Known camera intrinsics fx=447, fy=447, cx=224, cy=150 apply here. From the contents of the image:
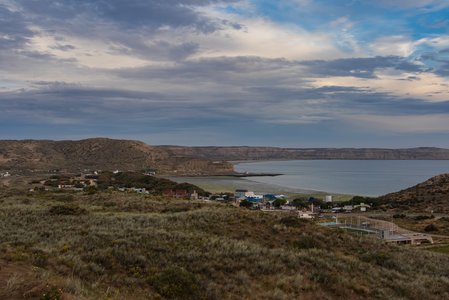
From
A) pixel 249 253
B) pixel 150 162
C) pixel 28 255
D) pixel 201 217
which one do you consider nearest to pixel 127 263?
pixel 28 255

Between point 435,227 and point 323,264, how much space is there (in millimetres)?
34621

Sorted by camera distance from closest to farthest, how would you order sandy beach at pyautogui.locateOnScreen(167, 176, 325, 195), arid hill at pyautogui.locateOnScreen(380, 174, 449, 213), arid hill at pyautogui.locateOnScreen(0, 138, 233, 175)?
arid hill at pyautogui.locateOnScreen(380, 174, 449, 213) < sandy beach at pyautogui.locateOnScreen(167, 176, 325, 195) < arid hill at pyautogui.locateOnScreen(0, 138, 233, 175)

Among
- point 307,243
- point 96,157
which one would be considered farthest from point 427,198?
point 96,157

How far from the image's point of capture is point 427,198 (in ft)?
251

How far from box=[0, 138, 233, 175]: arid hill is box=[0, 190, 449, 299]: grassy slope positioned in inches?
5404

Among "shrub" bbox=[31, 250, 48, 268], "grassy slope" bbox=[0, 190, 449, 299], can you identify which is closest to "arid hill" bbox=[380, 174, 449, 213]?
"grassy slope" bbox=[0, 190, 449, 299]

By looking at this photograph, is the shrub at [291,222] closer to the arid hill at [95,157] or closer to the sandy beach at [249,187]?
the sandy beach at [249,187]

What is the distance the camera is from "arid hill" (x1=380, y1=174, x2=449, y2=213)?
69069 mm

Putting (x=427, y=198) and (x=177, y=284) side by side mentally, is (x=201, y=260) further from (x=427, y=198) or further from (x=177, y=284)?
(x=427, y=198)

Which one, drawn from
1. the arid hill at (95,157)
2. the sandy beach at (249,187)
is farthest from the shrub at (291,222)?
the arid hill at (95,157)

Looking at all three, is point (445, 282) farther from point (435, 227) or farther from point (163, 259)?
point (435, 227)

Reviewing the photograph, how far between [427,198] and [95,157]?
13143 centimetres

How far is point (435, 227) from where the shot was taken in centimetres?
4506

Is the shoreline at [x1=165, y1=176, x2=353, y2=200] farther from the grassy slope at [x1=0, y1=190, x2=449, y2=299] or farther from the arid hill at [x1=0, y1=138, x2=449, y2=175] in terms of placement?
the grassy slope at [x1=0, y1=190, x2=449, y2=299]
